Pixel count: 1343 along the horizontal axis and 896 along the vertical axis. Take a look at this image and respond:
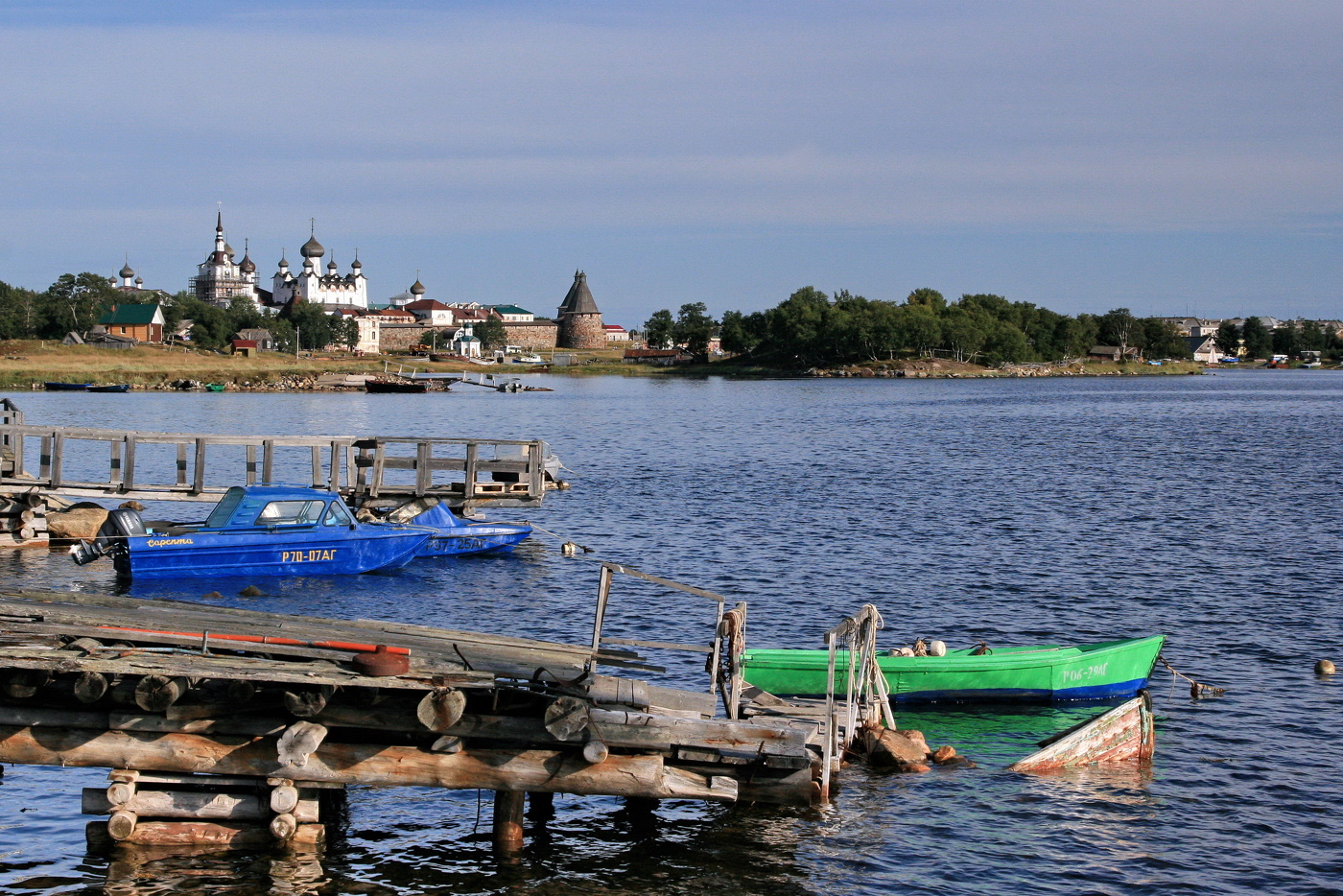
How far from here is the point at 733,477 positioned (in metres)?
60.5

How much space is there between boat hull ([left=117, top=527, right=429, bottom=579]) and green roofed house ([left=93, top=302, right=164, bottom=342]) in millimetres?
171624

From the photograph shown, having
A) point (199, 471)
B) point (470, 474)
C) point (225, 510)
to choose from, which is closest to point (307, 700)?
point (225, 510)

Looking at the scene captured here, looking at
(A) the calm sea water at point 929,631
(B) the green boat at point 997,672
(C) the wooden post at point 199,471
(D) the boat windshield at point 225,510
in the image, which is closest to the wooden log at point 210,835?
(A) the calm sea water at point 929,631

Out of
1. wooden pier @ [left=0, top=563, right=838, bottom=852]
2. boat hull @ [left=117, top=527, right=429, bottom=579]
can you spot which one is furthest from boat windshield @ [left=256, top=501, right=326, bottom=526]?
wooden pier @ [left=0, top=563, right=838, bottom=852]

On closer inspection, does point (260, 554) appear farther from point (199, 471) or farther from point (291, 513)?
point (199, 471)

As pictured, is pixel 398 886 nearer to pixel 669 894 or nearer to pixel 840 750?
pixel 669 894

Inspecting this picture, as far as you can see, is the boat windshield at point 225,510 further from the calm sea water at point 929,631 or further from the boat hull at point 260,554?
the calm sea water at point 929,631

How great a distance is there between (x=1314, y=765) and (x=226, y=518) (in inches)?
933

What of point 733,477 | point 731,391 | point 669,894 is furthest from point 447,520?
point 731,391

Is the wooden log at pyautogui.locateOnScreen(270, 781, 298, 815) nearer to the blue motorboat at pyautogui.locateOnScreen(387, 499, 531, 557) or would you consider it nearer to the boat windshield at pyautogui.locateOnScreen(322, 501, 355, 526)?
the boat windshield at pyautogui.locateOnScreen(322, 501, 355, 526)

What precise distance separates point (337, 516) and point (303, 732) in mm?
19033

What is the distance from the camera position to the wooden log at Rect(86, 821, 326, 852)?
14500 mm

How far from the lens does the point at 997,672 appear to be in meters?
21.7

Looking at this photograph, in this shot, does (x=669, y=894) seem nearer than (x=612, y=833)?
Yes
